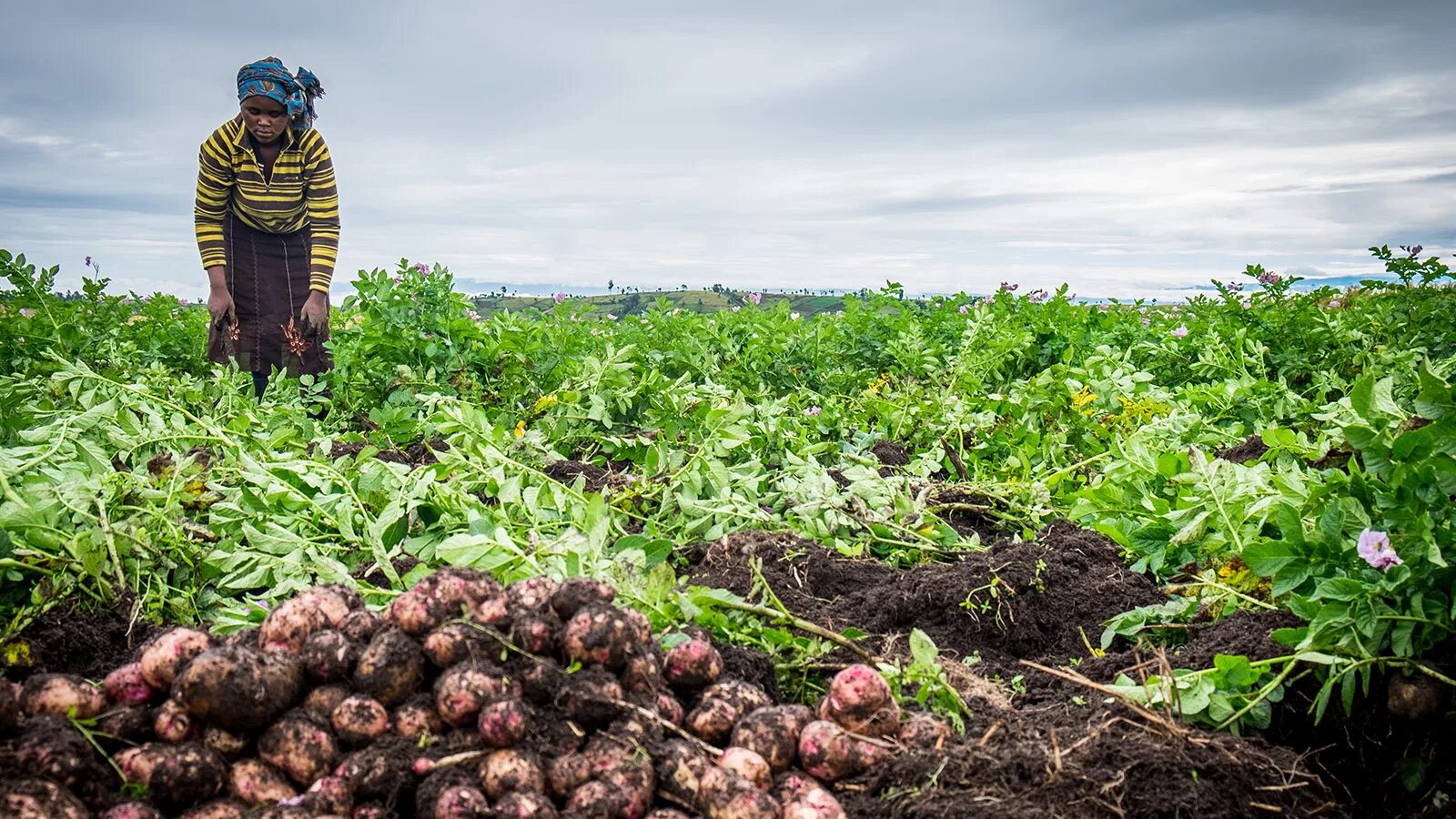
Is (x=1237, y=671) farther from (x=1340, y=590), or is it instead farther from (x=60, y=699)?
(x=60, y=699)

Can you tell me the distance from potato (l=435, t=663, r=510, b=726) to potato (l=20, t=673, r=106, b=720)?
689 mm

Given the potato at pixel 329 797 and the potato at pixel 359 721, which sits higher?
the potato at pixel 359 721

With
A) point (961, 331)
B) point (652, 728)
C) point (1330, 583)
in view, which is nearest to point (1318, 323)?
point (961, 331)

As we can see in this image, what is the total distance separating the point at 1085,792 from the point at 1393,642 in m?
0.94

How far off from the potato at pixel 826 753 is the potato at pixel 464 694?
2.06ft

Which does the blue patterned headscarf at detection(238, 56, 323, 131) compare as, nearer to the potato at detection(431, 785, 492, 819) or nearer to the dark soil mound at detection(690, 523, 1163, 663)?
the dark soil mound at detection(690, 523, 1163, 663)

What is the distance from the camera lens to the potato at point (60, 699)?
206cm

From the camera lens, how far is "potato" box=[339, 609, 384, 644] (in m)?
2.22

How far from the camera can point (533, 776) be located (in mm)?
1955

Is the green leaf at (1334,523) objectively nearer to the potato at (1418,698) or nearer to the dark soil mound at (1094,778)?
the potato at (1418,698)

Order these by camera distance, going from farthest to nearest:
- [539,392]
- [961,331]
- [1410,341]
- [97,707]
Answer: [961,331] < [1410,341] < [539,392] < [97,707]

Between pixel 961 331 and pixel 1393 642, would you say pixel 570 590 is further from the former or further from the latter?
pixel 961 331

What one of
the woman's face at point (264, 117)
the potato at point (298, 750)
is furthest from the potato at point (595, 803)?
the woman's face at point (264, 117)

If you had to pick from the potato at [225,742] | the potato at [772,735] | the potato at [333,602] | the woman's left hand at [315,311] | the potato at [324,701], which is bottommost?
the potato at [772,735]
